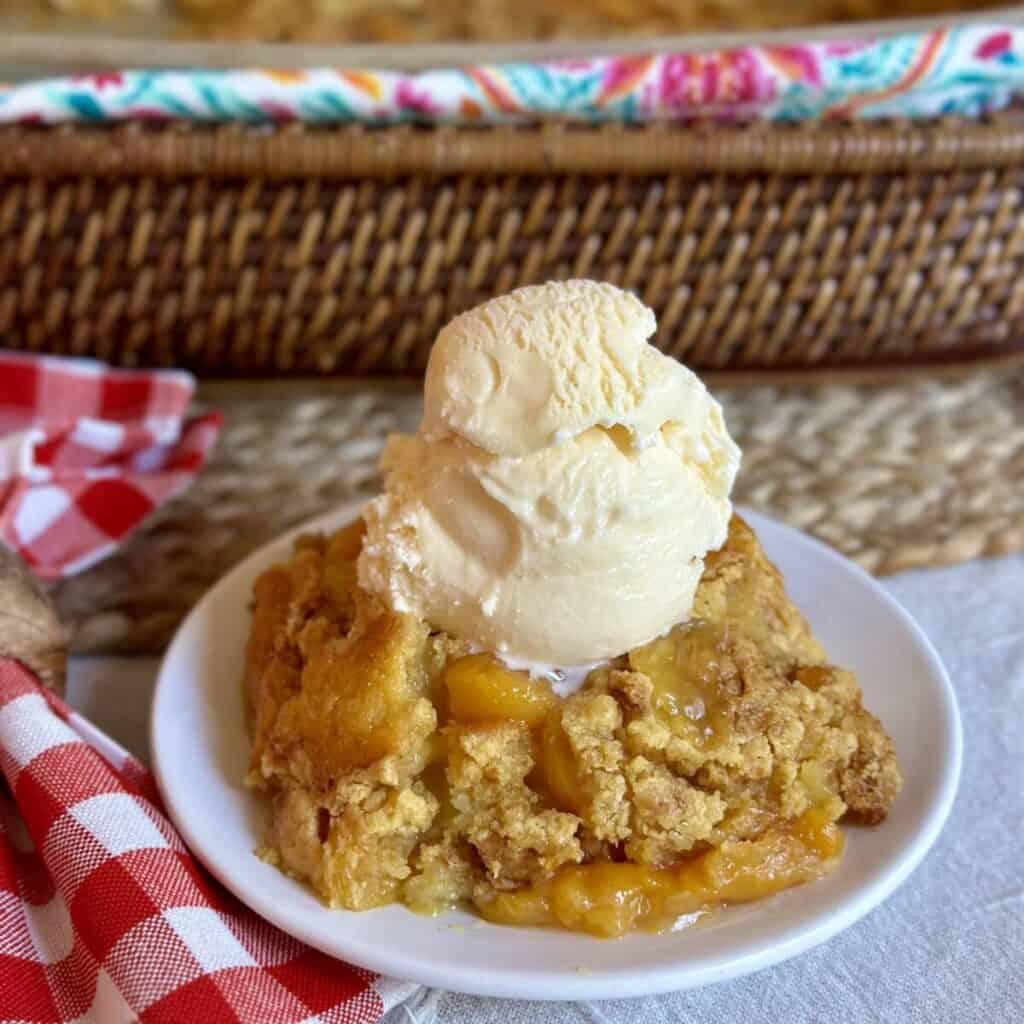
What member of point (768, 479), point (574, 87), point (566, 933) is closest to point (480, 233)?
point (574, 87)

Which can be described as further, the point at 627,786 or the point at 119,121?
the point at 119,121

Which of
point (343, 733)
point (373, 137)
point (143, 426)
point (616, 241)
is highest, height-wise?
point (373, 137)

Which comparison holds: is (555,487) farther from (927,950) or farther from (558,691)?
(927,950)

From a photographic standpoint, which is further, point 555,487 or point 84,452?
point 84,452

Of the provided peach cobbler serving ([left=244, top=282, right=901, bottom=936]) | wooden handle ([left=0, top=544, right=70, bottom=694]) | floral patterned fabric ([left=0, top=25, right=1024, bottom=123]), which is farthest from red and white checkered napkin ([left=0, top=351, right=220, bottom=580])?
peach cobbler serving ([left=244, top=282, right=901, bottom=936])

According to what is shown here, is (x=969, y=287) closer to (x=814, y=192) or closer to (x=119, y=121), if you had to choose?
(x=814, y=192)

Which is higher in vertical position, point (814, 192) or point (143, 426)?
point (814, 192)

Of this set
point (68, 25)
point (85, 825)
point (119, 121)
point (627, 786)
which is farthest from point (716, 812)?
point (68, 25)
